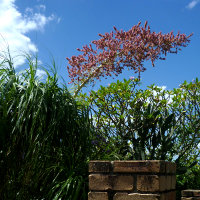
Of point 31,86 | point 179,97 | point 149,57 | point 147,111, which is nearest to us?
point 31,86

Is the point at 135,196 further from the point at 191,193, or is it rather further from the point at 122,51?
the point at 122,51

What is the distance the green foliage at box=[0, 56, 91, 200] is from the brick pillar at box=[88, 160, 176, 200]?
3.70ft

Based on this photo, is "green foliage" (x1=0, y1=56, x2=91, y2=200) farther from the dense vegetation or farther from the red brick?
the red brick

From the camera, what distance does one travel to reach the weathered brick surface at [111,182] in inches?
94.3

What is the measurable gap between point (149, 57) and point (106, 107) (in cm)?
236

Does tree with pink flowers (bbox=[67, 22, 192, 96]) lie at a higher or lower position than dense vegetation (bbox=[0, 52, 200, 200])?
higher

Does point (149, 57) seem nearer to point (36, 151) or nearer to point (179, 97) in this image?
point (179, 97)

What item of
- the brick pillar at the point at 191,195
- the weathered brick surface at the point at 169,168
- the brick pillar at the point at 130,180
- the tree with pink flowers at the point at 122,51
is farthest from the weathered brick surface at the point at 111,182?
the tree with pink flowers at the point at 122,51

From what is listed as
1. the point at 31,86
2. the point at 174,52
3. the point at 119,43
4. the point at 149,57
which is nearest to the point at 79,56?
the point at 119,43

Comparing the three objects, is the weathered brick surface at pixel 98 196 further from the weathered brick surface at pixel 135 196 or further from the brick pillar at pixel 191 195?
the brick pillar at pixel 191 195

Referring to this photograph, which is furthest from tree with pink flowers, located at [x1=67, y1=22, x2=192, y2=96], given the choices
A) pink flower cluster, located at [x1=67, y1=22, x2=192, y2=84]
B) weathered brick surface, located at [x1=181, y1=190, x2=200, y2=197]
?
weathered brick surface, located at [x1=181, y1=190, x2=200, y2=197]

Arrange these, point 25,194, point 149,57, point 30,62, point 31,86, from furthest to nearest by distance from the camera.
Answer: point 149,57, point 30,62, point 31,86, point 25,194

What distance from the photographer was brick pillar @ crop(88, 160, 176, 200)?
2342 millimetres

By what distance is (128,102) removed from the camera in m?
5.56
